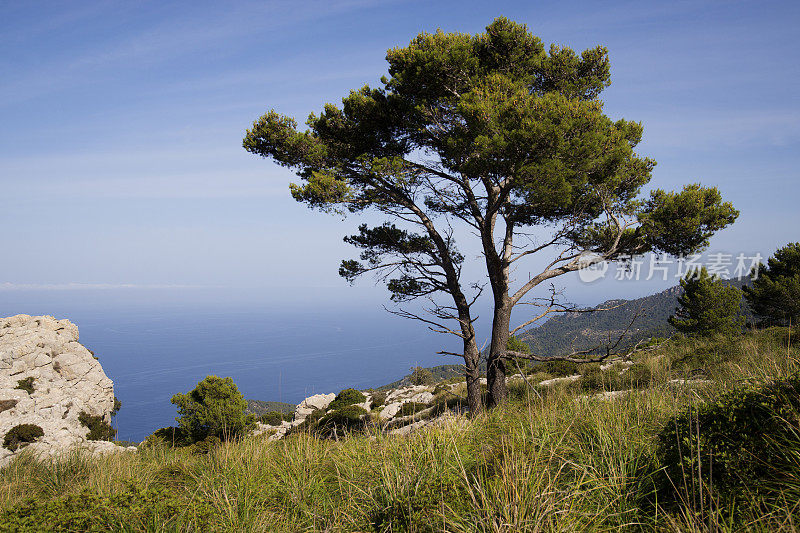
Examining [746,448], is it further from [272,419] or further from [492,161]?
[272,419]

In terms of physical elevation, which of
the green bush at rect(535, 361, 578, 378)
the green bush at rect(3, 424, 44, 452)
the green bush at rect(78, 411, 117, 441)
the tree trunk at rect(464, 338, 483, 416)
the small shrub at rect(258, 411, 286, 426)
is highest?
the tree trunk at rect(464, 338, 483, 416)

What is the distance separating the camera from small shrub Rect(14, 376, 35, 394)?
21.5 meters

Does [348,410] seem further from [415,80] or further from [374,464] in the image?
[374,464]

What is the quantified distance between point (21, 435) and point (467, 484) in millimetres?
23785

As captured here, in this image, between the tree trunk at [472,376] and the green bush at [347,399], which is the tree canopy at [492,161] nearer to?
the tree trunk at [472,376]

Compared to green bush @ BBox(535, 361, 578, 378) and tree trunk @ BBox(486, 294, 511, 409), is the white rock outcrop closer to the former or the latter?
tree trunk @ BBox(486, 294, 511, 409)

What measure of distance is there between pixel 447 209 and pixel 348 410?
14.1 meters

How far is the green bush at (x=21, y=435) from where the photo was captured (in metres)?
17.3

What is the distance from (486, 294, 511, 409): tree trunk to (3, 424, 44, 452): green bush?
20.1 metres

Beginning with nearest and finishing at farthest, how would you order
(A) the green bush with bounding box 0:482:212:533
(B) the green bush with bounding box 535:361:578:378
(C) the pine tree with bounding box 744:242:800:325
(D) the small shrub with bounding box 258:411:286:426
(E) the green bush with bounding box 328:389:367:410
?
(A) the green bush with bounding box 0:482:212:533
(B) the green bush with bounding box 535:361:578:378
(E) the green bush with bounding box 328:389:367:410
(C) the pine tree with bounding box 744:242:800:325
(D) the small shrub with bounding box 258:411:286:426

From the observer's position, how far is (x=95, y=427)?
22.1 m

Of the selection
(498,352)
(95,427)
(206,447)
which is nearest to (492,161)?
(498,352)

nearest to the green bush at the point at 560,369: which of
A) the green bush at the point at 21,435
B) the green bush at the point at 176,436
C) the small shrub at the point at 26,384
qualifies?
the green bush at the point at 176,436

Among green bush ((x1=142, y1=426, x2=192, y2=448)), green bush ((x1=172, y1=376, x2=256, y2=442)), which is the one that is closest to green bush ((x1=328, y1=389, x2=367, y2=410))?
green bush ((x1=172, y1=376, x2=256, y2=442))
